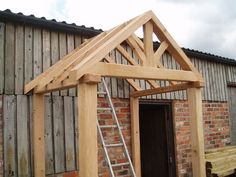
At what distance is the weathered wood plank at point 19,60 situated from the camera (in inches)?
202

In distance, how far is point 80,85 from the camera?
3.96 metres

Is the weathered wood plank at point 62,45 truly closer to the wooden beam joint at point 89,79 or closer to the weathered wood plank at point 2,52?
the weathered wood plank at point 2,52

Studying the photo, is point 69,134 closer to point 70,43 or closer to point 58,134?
point 58,134

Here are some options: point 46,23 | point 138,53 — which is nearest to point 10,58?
point 46,23

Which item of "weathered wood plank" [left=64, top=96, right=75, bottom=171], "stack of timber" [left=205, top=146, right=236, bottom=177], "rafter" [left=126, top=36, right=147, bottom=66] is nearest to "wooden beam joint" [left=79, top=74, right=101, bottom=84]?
"rafter" [left=126, top=36, right=147, bottom=66]

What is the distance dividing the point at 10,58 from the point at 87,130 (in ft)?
6.65

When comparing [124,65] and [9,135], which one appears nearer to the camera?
[124,65]

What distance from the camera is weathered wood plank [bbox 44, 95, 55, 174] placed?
532 cm

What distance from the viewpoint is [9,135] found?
4.94 metres

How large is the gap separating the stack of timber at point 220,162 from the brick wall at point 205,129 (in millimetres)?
361

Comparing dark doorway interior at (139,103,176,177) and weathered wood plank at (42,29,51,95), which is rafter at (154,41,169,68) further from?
dark doorway interior at (139,103,176,177)

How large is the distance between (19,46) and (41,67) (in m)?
0.48

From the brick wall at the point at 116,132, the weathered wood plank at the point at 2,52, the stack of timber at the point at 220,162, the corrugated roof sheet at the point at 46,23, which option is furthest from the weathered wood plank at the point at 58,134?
the stack of timber at the point at 220,162

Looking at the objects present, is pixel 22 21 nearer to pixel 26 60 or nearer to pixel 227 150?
pixel 26 60
